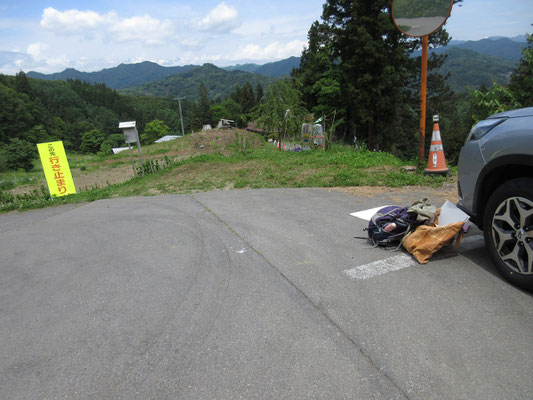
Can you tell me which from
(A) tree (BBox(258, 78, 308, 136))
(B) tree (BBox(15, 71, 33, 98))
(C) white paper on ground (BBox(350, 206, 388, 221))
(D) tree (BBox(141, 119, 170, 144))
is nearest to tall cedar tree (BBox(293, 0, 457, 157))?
(A) tree (BBox(258, 78, 308, 136))

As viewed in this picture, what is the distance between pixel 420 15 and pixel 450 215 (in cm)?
542

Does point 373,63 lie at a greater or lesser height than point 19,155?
greater

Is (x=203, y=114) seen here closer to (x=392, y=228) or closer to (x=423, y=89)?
(x=423, y=89)

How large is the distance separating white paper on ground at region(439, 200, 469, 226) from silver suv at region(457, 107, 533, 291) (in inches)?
2.9

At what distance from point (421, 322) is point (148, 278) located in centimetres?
259

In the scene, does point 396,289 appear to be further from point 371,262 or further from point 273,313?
A: point 273,313

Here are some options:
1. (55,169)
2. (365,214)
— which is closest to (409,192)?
(365,214)

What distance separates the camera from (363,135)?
28188 millimetres

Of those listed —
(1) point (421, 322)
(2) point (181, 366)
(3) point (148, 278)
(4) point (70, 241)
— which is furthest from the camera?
(4) point (70, 241)

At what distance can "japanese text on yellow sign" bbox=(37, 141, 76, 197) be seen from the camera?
9.43 m

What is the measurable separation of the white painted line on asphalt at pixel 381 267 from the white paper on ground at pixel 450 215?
2.04ft

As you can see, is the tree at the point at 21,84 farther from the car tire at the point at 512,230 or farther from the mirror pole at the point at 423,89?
the car tire at the point at 512,230

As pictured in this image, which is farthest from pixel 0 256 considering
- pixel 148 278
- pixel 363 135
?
pixel 363 135

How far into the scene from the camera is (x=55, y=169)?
9484 mm
